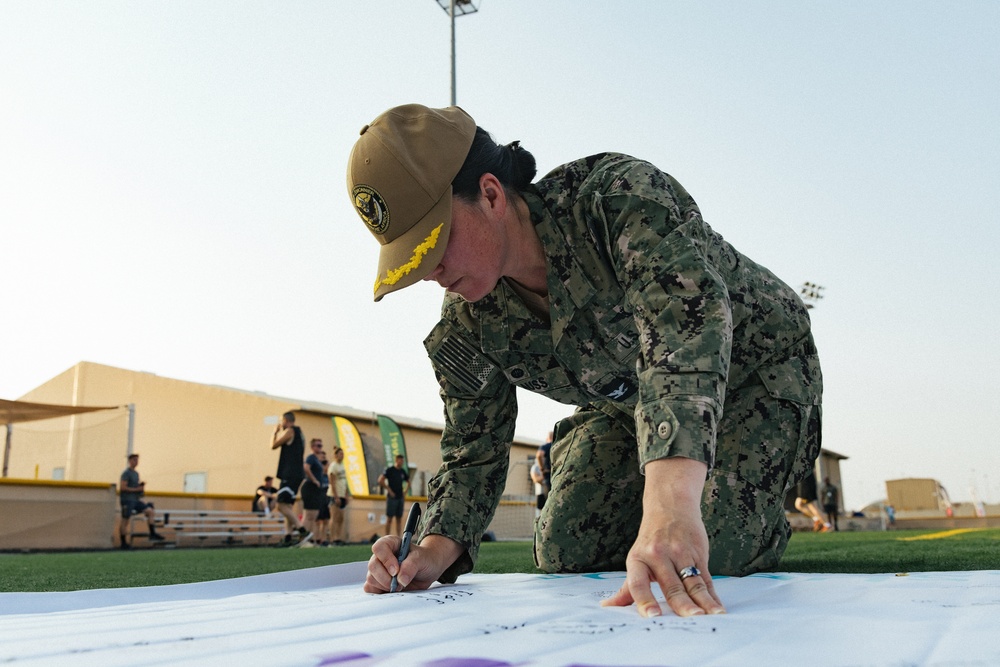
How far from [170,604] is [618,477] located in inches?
51.7

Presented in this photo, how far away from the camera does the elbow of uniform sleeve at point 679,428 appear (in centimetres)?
118

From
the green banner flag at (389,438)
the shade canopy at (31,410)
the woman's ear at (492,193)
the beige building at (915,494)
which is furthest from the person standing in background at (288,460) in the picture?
the beige building at (915,494)

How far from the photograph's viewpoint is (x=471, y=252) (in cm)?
164

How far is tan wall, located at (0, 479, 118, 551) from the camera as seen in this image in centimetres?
926

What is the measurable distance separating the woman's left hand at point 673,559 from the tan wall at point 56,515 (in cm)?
1005

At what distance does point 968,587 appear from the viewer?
147cm

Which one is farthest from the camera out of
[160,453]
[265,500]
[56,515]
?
[160,453]

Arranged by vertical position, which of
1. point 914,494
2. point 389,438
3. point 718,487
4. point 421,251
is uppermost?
point 389,438

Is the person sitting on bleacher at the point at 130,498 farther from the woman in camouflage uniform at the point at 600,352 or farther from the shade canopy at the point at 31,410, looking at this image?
the woman in camouflage uniform at the point at 600,352

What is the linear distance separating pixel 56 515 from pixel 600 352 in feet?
32.2

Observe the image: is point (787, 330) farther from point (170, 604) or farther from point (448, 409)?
point (170, 604)

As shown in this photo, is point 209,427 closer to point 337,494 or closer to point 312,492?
point 337,494

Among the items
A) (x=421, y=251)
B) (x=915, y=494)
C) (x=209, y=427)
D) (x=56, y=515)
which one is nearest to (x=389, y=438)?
(x=209, y=427)

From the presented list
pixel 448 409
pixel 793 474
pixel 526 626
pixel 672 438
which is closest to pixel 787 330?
pixel 793 474
